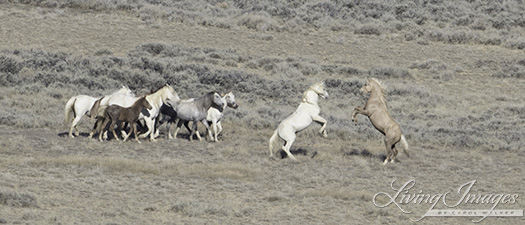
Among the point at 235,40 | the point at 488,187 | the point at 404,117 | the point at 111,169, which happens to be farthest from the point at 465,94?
the point at 111,169

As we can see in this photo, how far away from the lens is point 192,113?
1984cm

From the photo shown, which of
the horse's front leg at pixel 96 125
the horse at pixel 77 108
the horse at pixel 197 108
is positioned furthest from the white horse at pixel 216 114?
the horse at pixel 77 108

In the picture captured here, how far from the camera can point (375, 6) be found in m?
47.5

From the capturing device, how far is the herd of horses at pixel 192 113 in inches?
Result: 701

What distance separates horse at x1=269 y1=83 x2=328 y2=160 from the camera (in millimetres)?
17625

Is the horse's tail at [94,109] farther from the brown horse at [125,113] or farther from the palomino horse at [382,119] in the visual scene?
the palomino horse at [382,119]

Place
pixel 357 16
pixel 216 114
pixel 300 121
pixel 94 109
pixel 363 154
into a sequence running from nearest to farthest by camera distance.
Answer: pixel 300 121
pixel 363 154
pixel 94 109
pixel 216 114
pixel 357 16

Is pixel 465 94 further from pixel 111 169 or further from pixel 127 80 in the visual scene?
pixel 111 169

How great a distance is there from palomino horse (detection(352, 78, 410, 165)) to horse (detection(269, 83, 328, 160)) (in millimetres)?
906

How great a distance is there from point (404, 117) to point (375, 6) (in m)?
21.8

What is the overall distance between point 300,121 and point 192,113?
→ 3.36 m

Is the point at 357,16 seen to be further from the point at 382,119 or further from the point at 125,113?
the point at 125,113

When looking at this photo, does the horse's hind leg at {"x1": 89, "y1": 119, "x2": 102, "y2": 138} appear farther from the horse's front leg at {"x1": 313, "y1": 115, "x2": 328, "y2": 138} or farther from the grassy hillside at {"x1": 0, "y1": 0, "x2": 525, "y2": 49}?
the grassy hillside at {"x1": 0, "y1": 0, "x2": 525, "y2": 49}

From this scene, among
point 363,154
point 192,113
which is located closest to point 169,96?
point 192,113
